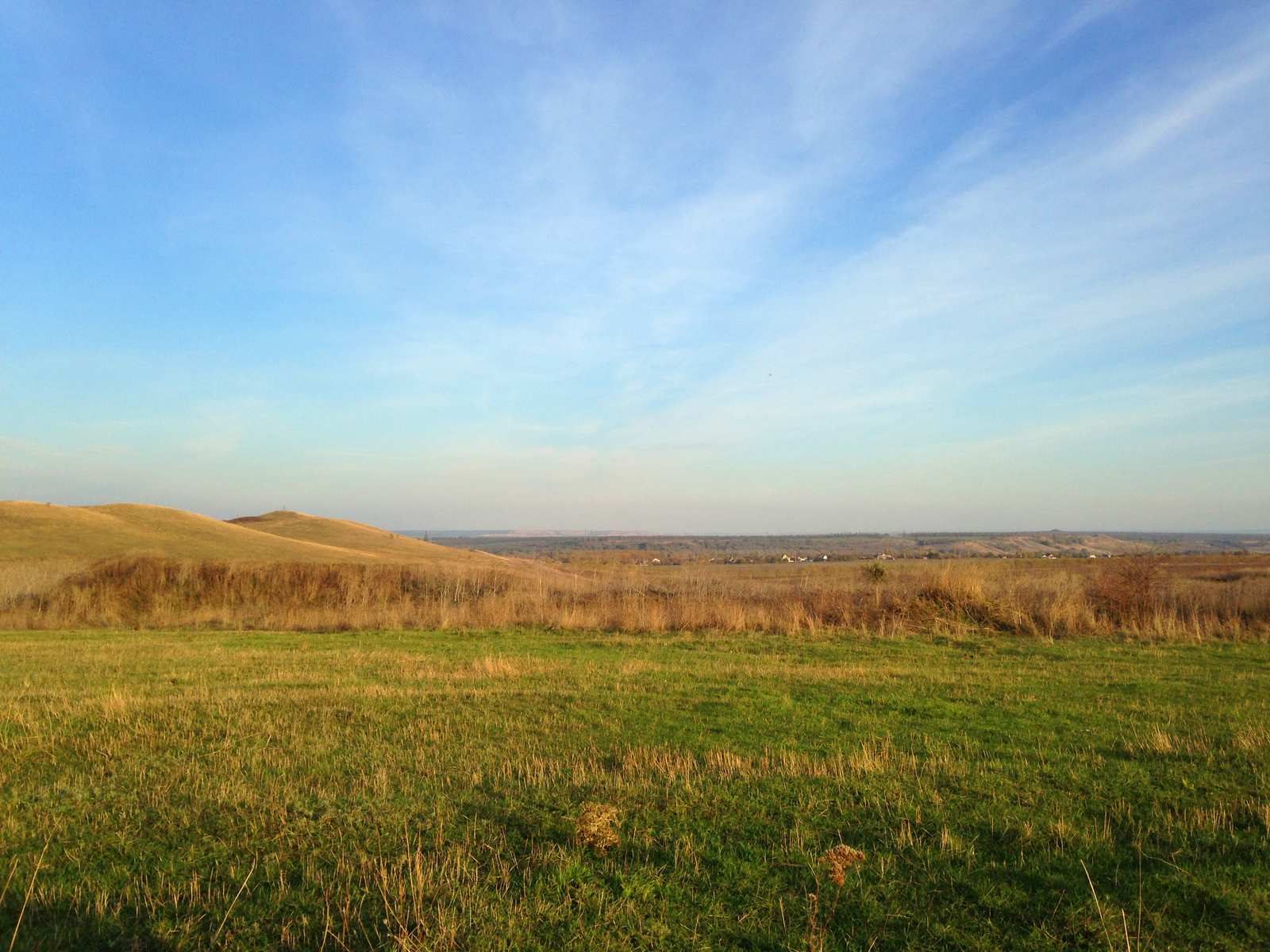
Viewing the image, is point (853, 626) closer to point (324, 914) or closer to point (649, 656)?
point (649, 656)

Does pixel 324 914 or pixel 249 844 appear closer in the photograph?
pixel 324 914

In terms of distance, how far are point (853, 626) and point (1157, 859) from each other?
16.6 meters

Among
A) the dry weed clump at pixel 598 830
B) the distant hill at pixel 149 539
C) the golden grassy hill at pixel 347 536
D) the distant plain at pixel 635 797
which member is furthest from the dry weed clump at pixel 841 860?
the golden grassy hill at pixel 347 536

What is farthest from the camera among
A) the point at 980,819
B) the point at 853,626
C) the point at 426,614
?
the point at 426,614

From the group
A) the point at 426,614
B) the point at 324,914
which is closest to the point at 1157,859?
the point at 324,914

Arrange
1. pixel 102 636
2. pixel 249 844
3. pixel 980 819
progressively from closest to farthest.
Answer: pixel 249 844
pixel 980 819
pixel 102 636

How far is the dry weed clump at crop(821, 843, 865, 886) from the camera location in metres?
4.29

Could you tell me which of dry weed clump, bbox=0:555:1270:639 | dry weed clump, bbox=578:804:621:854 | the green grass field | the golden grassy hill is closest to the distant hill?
the golden grassy hill

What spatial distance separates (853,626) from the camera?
21.1m

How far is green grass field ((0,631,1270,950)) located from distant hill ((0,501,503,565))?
31.2m

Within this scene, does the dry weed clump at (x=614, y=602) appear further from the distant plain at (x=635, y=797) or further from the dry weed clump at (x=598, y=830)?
the dry weed clump at (x=598, y=830)

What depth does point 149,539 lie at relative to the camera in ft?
170

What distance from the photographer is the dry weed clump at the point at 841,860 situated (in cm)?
429

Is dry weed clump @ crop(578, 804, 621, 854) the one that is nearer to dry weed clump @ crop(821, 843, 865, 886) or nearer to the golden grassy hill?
dry weed clump @ crop(821, 843, 865, 886)
